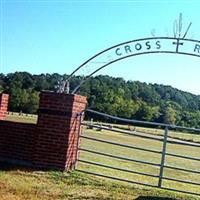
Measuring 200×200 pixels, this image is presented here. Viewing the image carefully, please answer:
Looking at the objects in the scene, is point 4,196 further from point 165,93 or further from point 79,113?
point 165,93

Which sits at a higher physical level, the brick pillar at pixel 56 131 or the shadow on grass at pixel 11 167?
the brick pillar at pixel 56 131

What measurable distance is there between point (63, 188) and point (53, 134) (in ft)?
6.52

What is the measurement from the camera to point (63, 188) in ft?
28.9

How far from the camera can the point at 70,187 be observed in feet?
29.4

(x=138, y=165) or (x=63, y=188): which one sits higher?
(x=63, y=188)

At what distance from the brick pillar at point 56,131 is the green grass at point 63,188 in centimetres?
41

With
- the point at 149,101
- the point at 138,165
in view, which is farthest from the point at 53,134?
the point at 149,101

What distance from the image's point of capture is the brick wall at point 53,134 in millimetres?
10484

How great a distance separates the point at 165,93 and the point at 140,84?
14.2ft

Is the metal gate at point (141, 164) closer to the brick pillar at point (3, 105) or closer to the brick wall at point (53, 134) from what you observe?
the brick wall at point (53, 134)

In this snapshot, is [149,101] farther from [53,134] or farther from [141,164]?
[53,134]

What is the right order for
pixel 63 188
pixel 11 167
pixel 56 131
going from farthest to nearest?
pixel 56 131
pixel 11 167
pixel 63 188

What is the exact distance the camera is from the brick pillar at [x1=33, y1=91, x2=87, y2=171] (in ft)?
34.3

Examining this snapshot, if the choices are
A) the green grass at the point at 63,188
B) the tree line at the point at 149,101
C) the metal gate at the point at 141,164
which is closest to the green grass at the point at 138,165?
the metal gate at the point at 141,164
